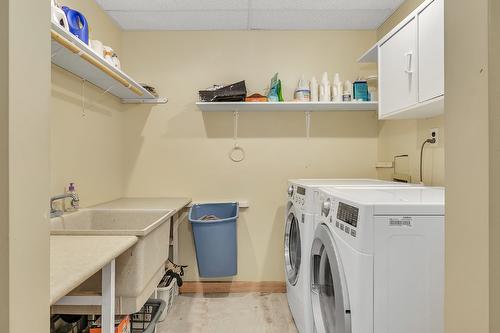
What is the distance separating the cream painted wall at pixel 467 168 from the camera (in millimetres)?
533

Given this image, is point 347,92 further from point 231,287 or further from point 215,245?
point 231,287

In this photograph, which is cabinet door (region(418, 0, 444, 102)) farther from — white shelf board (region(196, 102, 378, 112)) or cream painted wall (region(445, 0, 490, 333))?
cream painted wall (region(445, 0, 490, 333))

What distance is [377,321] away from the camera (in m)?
1.06

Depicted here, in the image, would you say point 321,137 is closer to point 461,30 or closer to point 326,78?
point 326,78

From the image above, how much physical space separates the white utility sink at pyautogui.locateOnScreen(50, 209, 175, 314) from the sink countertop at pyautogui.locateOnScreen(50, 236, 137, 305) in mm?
80

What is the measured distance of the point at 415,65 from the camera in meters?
1.78

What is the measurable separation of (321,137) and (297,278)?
1407 millimetres

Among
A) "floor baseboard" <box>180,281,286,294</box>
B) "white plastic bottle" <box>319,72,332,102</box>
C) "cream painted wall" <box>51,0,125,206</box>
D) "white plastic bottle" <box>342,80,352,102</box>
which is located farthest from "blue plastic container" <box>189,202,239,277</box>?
"white plastic bottle" <box>342,80,352,102</box>

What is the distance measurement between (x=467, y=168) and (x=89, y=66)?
2.01m

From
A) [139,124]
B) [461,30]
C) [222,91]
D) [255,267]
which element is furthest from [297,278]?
[139,124]

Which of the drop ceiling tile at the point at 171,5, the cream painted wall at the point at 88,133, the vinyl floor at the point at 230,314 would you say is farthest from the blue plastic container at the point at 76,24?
the vinyl floor at the point at 230,314

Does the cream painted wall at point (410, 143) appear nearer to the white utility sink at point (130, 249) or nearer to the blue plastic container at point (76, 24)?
the white utility sink at point (130, 249)

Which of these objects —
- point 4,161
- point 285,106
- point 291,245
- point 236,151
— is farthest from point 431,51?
point 4,161

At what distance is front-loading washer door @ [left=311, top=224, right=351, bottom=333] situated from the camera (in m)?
1.18
